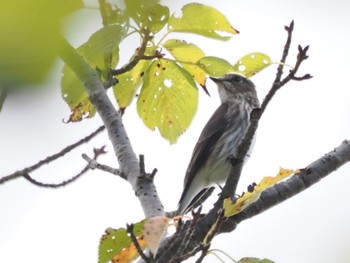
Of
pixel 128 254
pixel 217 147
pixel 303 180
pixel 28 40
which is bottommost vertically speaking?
pixel 28 40

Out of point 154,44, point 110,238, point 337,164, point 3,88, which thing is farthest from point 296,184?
point 3,88

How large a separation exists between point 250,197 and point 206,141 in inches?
155

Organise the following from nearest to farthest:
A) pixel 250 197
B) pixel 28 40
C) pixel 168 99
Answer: pixel 28 40, pixel 250 197, pixel 168 99

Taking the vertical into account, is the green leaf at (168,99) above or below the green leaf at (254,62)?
above

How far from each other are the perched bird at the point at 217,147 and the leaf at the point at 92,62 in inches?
73.5

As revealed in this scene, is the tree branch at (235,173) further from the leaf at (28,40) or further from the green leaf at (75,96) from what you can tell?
the leaf at (28,40)

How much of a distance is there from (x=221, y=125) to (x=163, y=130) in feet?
8.64

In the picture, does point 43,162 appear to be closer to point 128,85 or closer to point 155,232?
point 128,85

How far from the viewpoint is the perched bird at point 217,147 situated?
5602mm

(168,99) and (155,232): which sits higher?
(168,99)

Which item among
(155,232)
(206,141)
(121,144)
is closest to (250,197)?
(155,232)

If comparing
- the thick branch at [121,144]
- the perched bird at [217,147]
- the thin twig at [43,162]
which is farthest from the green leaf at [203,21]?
the perched bird at [217,147]

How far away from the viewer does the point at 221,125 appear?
609cm

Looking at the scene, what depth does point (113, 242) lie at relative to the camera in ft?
7.01
